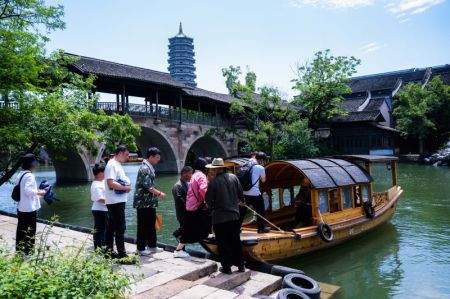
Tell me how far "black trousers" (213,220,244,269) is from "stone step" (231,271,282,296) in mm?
273

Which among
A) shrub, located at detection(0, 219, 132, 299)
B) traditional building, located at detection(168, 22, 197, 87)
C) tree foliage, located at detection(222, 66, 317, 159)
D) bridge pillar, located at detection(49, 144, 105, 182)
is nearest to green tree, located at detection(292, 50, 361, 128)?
tree foliage, located at detection(222, 66, 317, 159)

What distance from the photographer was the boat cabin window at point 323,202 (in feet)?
24.2

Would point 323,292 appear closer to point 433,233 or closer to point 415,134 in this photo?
point 433,233

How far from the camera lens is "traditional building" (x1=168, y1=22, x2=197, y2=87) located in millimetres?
74688

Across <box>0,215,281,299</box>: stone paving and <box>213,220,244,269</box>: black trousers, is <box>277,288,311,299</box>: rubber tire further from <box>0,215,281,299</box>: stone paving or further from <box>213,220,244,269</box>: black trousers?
<box>213,220,244,269</box>: black trousers

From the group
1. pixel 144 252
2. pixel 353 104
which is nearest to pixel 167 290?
pixel 144 252

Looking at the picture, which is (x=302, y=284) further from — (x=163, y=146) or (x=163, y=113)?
(x=163, y=146)

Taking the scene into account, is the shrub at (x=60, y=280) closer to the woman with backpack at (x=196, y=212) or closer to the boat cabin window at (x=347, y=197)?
the woman with backpack at (x=196, y=212)

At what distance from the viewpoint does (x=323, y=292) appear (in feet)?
17.7

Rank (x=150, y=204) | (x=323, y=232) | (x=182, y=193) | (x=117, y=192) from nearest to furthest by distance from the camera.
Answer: (x=117, y=192)
(x=150, y=204)
(x=182, y=193)
(x=323, y=232)

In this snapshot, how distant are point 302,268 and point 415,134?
1174 inches

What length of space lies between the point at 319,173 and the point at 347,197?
1222mm

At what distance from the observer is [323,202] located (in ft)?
24.5

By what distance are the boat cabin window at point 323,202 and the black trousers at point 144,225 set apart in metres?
3.53
